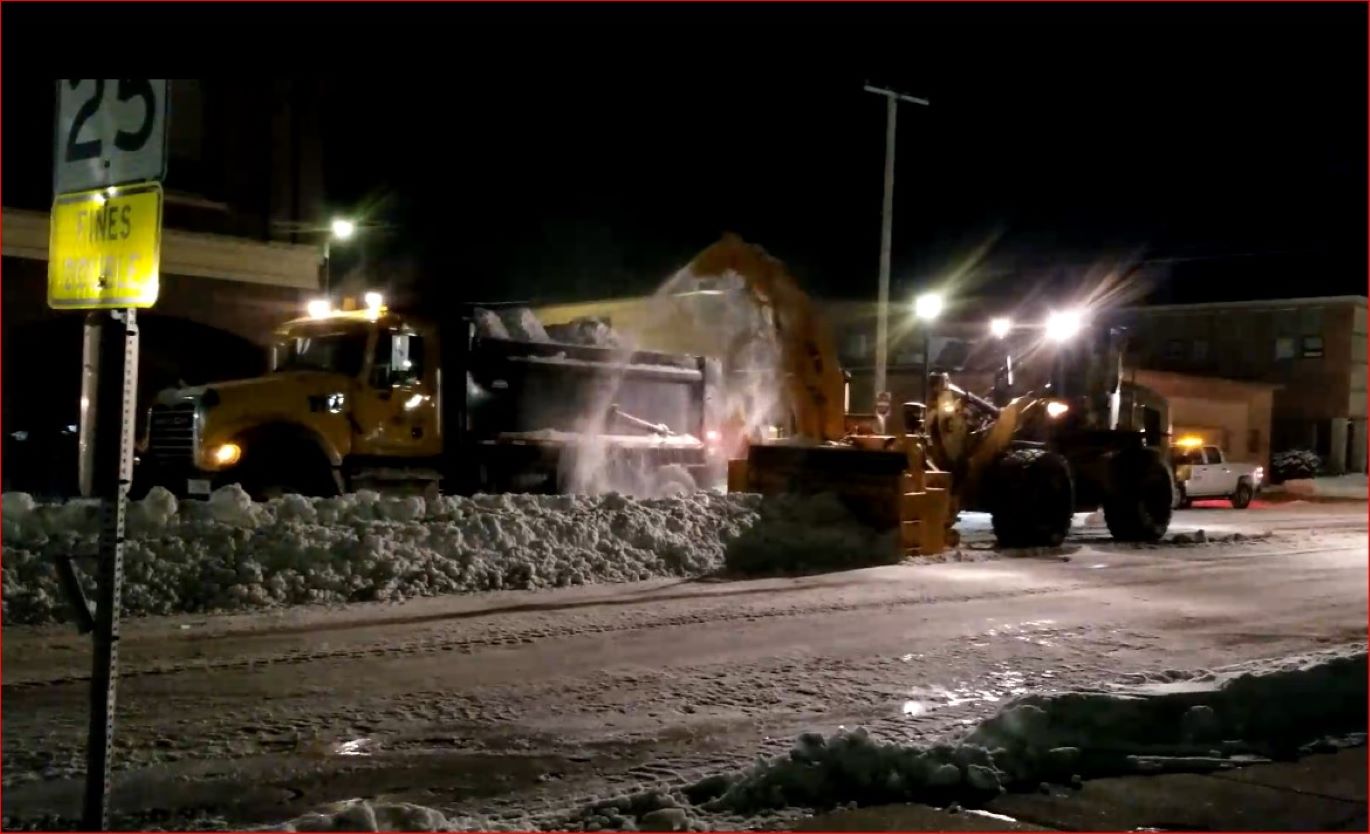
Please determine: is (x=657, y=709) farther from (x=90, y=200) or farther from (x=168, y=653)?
(x=90, y=200)

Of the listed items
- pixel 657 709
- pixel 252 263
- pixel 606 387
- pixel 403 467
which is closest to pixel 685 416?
pixel 606 387

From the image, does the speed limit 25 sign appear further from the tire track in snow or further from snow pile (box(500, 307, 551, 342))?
snow pile (box(500, 307, 551, 342))

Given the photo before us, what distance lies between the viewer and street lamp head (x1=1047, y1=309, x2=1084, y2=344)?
19.4m

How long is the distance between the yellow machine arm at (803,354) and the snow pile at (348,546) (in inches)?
230

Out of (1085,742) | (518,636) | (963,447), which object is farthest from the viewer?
(963,447)

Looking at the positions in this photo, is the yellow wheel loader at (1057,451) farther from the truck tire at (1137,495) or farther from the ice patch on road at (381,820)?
the ice patch on road at (381,820)

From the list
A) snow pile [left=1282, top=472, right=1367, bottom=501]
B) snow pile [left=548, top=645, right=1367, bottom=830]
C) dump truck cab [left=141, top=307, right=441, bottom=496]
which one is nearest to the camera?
snow pile [left=548, top=645, right=1367, bottom=830]

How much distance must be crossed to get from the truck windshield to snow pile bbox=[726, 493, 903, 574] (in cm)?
493

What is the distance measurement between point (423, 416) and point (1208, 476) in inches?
923

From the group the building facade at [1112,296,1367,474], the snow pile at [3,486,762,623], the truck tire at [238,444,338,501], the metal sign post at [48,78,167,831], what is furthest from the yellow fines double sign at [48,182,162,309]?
the building facade at [1112,296,1367,474]

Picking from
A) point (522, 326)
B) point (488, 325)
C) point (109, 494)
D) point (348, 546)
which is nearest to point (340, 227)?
point (522, 326)

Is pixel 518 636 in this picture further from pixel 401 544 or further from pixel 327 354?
pixel 327 354

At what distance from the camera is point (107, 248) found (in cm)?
507

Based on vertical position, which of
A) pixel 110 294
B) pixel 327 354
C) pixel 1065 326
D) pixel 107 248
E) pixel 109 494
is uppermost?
pixel 1065 326
